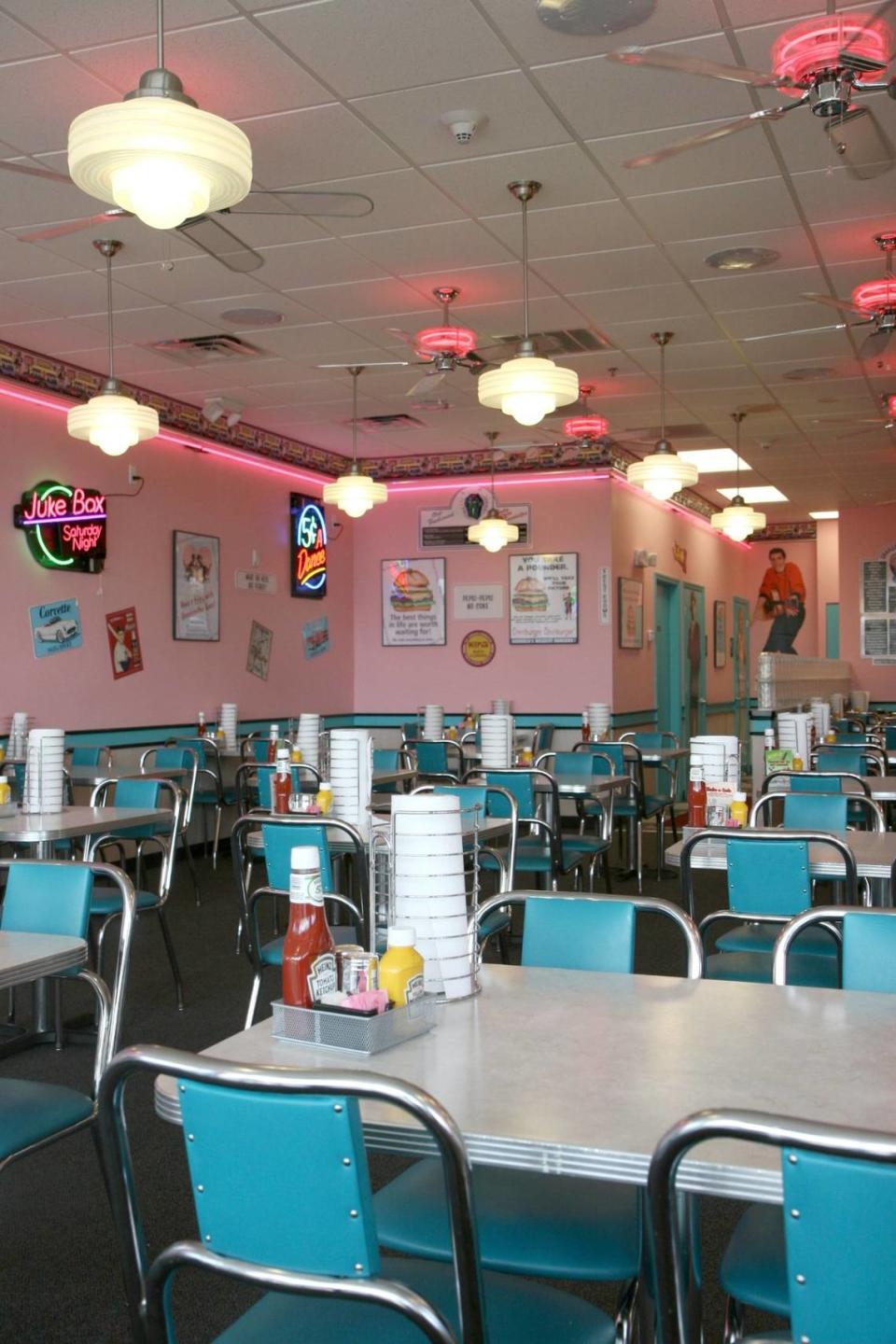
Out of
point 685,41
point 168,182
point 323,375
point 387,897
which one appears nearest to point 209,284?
point 323,375

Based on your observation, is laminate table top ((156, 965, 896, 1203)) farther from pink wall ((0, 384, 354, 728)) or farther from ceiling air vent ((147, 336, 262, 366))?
pink wall ((0, 384, 354, 728))

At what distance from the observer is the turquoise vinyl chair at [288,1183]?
1.28 metres

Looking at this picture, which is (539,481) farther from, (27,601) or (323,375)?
(27,601)

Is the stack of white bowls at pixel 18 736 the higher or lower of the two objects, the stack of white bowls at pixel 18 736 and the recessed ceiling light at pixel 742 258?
the lower

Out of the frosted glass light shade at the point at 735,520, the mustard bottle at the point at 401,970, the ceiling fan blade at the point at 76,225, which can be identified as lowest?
the mustard bottle at the point at 401,970

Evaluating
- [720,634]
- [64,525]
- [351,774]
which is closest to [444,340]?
[64,525]

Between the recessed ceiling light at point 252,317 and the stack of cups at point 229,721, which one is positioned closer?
the recessed ceiling light at point 252,317

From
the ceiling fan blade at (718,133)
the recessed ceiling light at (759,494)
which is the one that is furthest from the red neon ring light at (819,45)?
the recessed ceiling light at (759,494)

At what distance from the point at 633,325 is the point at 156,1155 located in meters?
5.35

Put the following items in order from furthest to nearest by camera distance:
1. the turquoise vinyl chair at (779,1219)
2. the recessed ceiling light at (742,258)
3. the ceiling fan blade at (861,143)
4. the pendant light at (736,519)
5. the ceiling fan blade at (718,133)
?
the pendant light at (736,519)
the recessed ceiling light at (742,258)
the ceiling fan blade at (861,143)
the ceiling fan blade at (718,133)
the turquoise vinyl chair at (779,1219)

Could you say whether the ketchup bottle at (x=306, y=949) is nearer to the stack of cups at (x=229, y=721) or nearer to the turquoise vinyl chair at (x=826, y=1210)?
the turquoise vinyl chair at (x=826, y=1210)

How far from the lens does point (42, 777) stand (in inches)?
195

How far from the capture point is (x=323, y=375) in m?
8.14

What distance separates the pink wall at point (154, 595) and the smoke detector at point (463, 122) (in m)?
4.02
